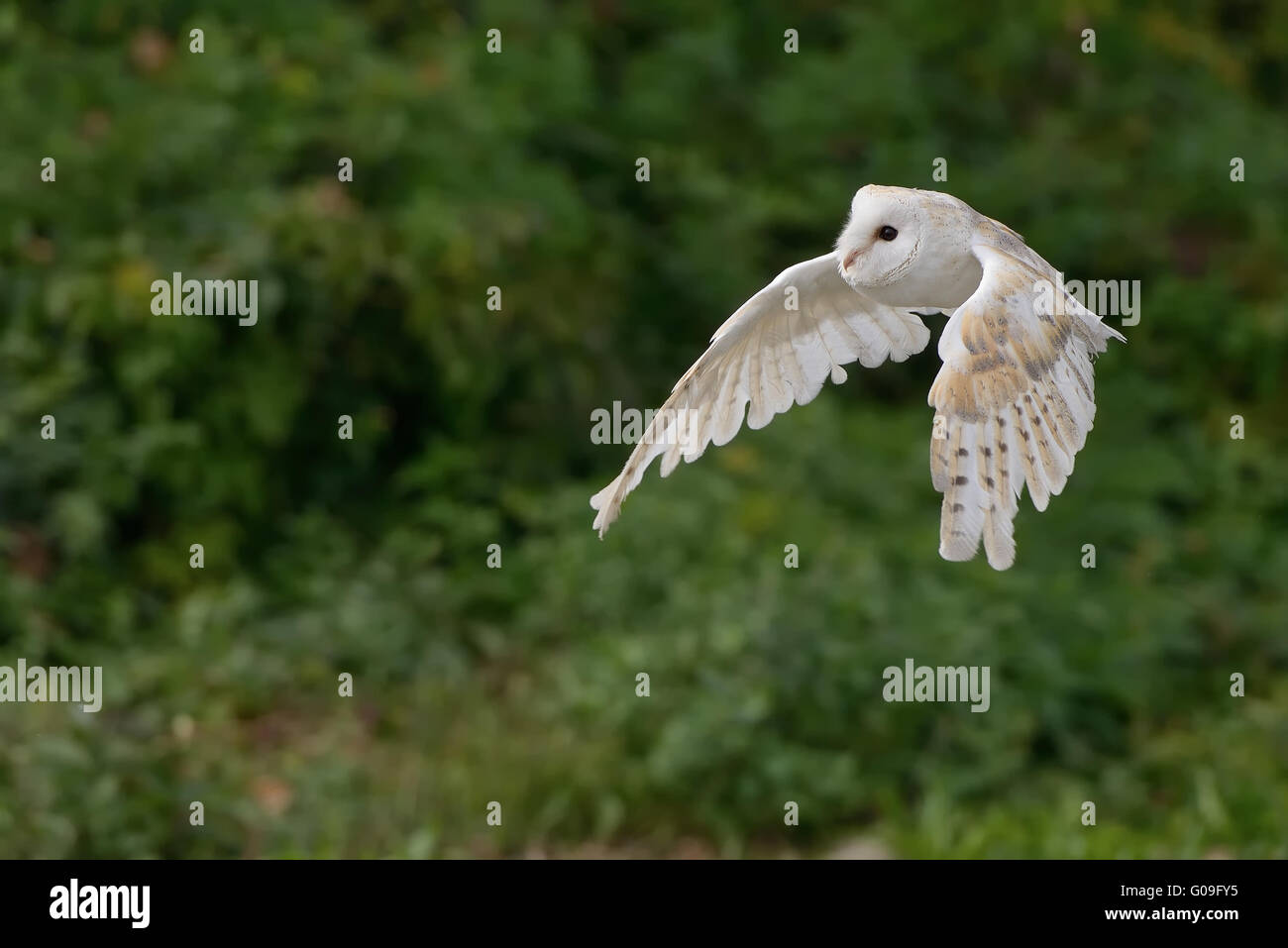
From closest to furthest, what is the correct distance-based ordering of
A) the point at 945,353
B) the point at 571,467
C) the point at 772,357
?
the point at 945,353 < the point at 772,357 < the point at 571,467

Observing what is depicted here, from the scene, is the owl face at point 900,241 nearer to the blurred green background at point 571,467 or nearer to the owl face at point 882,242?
the owl face at point 882,242

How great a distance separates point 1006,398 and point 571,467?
527 cm

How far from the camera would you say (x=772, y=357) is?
2912 mm

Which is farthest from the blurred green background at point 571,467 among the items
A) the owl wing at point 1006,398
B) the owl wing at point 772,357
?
the owl wing at point 1006,398

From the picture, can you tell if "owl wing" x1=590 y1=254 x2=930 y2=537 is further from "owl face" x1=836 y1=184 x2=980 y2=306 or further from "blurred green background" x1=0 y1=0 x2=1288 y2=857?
"blurred green background" x1=0 y1=0 x2=1288 y2=857

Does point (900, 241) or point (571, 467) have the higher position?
point (571, 467)

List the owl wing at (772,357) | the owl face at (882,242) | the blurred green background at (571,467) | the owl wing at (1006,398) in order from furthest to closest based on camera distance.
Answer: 1. the blurred green background at (571,467)
2. the owl wing at (772,357)
3. the owl face at (882,242)
4. the owl wing at (1006,398)

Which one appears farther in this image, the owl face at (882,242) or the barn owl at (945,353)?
the owl face at (882,242)

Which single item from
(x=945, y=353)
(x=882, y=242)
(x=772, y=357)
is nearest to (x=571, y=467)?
(x=772, y=357)

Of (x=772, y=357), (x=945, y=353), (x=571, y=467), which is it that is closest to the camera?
(x=945, y=353)

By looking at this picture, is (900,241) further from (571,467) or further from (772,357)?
(571,467)

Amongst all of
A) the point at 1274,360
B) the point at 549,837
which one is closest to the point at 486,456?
the point at 549,837

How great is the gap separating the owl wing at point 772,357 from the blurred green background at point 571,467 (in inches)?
125

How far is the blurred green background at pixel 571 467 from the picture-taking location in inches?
238
